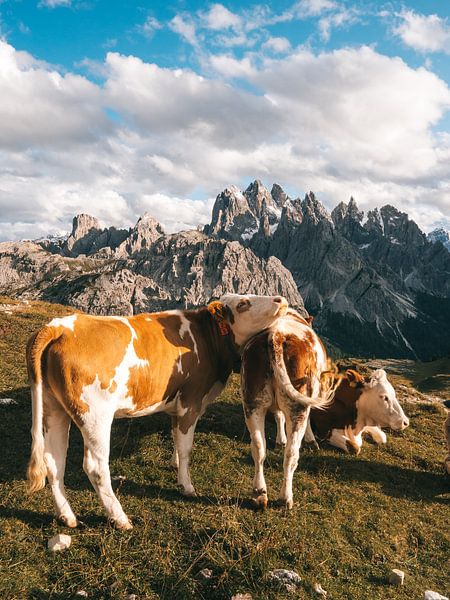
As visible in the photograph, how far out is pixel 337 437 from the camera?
12.5 meters

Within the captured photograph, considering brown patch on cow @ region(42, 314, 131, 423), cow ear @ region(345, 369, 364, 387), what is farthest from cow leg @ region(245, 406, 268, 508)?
cow ear @ region(345, 369, 364, 387)

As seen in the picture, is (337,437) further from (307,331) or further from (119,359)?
(119,359)

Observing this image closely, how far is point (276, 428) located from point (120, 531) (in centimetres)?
696

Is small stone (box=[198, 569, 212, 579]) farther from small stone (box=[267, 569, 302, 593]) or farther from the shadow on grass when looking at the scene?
the shadow on grass

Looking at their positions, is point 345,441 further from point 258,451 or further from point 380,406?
point 258,451

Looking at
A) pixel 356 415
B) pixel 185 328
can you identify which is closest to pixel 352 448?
pixel 356 415

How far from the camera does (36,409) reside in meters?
6.84

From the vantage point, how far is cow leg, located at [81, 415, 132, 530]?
694cm

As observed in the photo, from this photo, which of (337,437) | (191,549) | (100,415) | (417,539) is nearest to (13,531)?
(100,415)

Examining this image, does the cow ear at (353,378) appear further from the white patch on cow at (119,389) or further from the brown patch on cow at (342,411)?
the white patch on cow at (119,389)

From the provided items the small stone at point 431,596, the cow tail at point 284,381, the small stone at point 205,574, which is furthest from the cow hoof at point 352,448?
the small stone at point 205,574

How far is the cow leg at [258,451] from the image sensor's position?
852cm

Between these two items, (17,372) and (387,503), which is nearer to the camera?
(387,503)

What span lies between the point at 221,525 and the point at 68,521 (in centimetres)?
279
